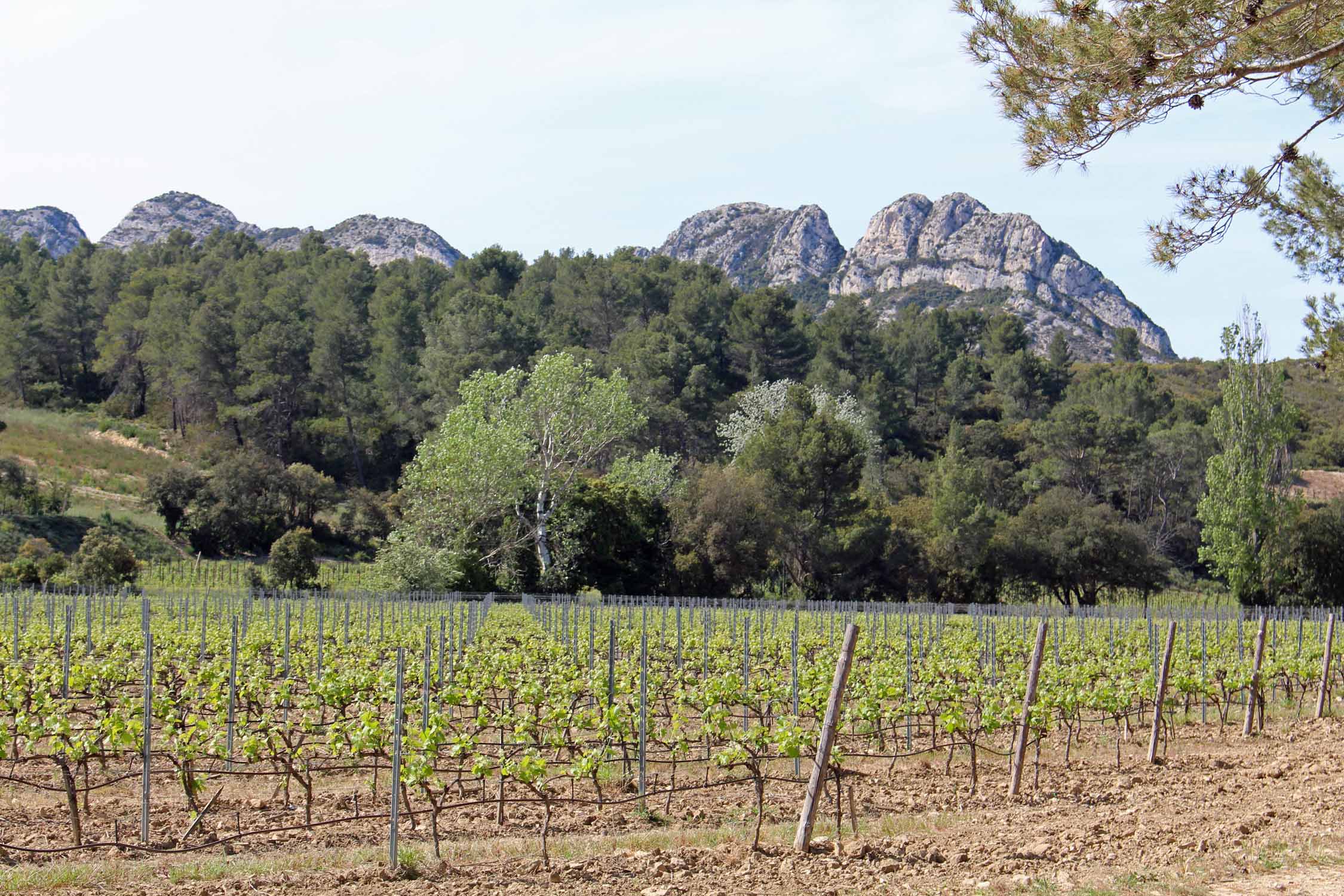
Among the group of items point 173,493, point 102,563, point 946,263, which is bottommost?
point 102,563

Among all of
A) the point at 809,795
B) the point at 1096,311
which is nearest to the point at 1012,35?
the point at 809,795

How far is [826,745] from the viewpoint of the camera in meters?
6.57

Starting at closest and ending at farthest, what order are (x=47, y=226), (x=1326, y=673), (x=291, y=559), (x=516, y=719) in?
(x=516, y=719), (x=1326, y=673), (x=291, y=559), (x=47, y=226)

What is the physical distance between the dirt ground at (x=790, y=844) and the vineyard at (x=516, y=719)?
92 millimetres

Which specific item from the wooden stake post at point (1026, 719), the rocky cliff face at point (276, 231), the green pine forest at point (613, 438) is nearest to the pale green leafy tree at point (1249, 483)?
the green pine forest at point (613, 438)

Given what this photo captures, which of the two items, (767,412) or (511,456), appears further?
(767,412)

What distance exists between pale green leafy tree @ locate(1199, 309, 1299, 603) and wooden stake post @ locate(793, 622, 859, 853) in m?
32.2

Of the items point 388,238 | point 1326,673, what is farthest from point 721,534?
point 388,238

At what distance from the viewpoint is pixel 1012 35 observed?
8.41 m

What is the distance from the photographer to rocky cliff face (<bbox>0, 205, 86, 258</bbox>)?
169500mm

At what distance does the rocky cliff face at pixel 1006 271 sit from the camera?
11425 centimetres

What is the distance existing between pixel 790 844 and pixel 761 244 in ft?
494

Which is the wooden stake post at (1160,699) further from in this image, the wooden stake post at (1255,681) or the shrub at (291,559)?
the shrub at (291,559)

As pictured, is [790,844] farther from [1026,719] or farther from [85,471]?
[85,471]
